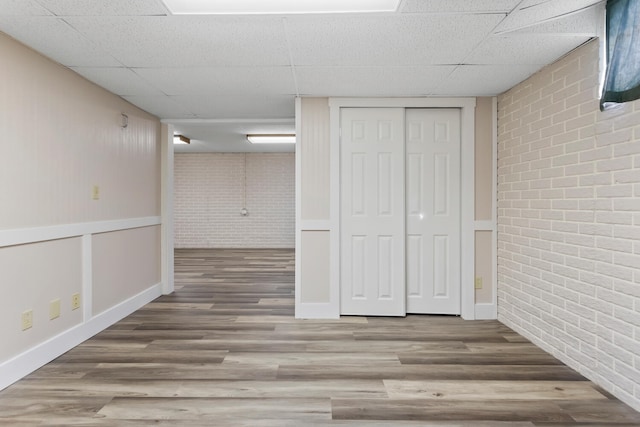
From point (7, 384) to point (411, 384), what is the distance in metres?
2.52

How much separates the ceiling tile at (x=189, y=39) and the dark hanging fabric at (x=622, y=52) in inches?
73.8

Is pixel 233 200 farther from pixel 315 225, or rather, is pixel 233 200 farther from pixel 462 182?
pixel 462 182

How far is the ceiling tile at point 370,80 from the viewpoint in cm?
301

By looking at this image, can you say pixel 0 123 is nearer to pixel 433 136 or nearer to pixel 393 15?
pixel 393 15

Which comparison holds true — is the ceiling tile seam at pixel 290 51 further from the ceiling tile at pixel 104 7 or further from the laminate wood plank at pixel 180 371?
the laminate wood plank at pixel 180 371

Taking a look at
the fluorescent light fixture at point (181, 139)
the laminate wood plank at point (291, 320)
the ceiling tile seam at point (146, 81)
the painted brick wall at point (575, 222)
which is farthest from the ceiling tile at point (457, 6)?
the fluorescent light fixture at point (181, 139)

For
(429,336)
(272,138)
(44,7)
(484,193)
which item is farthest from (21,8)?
(272,138)

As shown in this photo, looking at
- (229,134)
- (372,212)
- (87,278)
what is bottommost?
(87,278)

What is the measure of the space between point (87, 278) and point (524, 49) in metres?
3.80

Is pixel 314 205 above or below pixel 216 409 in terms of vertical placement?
above

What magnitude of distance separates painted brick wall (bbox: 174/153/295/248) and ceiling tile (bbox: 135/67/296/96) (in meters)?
5.59

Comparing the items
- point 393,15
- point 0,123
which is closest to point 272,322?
point 0,123

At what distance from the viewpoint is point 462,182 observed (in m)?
3.86

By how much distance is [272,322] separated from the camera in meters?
3.72
